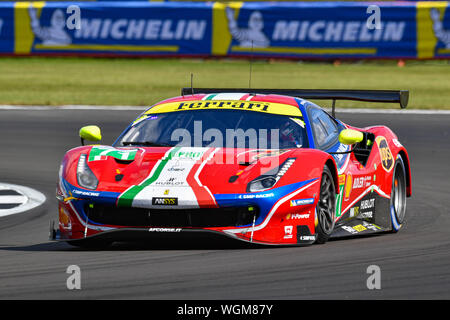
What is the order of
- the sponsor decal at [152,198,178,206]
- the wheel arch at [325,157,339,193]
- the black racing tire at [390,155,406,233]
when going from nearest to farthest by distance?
the sponsor decal at [152,198,178,206] < the wheel arch at [325,157,339,193] < the black racing tire at [390,155,406,233]

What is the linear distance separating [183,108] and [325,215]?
153 cm

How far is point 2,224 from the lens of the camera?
8.75m

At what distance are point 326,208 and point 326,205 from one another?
0.02 m

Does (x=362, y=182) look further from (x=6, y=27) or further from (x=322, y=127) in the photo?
(x=6, y=27)

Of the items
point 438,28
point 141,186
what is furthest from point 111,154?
point 438,28

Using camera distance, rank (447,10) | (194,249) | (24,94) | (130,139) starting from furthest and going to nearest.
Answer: (447,10) → (24,94) → (130,139) → (194,249)

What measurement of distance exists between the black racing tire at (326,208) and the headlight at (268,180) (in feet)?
1.17

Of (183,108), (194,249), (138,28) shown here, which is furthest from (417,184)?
(138,28)

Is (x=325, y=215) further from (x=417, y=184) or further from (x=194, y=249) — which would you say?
(x=417, y=184)

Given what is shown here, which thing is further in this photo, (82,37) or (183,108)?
(82,37)

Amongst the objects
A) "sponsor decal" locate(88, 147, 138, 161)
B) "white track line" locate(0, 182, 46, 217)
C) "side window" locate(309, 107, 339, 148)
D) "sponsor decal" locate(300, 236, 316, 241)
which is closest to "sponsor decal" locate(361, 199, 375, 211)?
"side window" locate(309, 107, 339, 148)

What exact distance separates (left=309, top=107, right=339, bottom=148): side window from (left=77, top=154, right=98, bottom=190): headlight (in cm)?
179

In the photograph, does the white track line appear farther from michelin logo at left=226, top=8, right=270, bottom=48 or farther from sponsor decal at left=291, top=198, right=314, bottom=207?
michelin logo at left=226, top=8, right=270, bottom=48

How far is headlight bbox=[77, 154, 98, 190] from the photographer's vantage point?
22.3 feet
